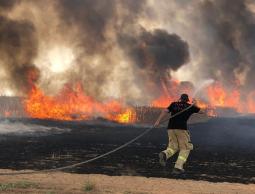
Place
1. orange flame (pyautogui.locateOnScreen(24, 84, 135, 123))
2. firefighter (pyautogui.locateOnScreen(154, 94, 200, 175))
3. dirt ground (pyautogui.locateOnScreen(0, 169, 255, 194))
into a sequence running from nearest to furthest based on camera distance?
dirt ground (pyautogui.locateOnScreen(0, 169, 255, 194))
firefighter (pyautogui.locateOnScreen(154, 94, 200, 175))
orange flame (pyautogui.locateOnScreen(24, 84, 135, 123))

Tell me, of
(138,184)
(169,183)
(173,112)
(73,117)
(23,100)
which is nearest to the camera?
(173,112)

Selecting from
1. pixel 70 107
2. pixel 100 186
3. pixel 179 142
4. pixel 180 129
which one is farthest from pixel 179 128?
pixel 70 107

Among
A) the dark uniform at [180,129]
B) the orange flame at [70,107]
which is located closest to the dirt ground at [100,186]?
the dark uniform at [180,129]

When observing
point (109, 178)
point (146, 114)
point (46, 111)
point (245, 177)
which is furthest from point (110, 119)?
point (109, 178)

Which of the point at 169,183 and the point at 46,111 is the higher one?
the point at 46,111

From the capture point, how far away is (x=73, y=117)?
578ft

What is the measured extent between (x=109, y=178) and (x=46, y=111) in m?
141

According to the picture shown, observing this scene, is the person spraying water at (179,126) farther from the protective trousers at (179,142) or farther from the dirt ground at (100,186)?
the dirt ground at (100,186)

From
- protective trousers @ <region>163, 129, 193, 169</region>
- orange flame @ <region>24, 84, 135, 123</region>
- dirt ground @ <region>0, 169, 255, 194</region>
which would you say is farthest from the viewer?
orange flame @ <region>24, 84, 135, 123</region>

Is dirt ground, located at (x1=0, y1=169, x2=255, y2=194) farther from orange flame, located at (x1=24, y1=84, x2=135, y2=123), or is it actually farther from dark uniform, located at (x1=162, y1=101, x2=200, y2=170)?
orange flame, located at (x1=24, y1=84, x2=135, y2=123)

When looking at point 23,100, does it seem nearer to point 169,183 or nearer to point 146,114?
point 146,114

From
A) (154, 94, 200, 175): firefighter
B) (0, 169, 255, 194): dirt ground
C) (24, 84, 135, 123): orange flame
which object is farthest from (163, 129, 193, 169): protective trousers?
(24, 84, 135, 123): orange flame

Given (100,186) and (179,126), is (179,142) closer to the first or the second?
(179,126)

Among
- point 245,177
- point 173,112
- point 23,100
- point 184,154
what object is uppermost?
point 23,100
